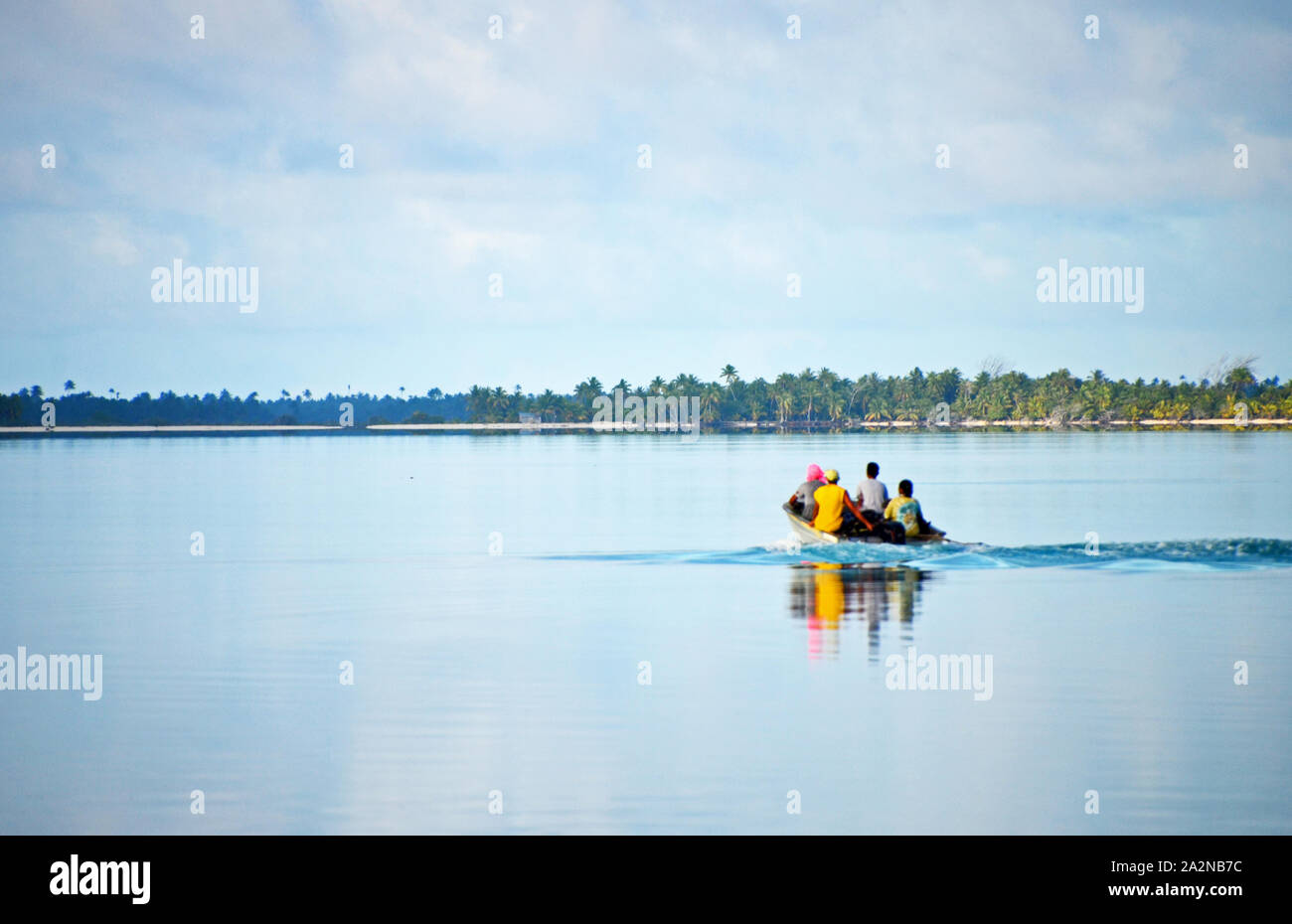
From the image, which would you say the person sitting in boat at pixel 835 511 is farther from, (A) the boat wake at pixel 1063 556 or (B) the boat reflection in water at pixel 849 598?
(B) the boat reflection in water at pixel 849 598

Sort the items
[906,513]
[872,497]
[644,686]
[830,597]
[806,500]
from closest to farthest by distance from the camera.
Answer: [644,686] < [830,597] < [906,513] < [872,497] < [806,500]

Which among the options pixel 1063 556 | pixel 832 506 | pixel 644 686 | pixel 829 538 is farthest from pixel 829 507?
pixel 644 686

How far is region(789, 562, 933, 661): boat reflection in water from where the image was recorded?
68.3 ft

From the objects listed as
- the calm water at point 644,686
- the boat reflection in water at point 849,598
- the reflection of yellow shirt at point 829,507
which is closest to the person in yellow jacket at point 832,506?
the reflection of yellow shirt at point 829,507

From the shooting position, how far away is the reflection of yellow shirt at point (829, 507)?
29.9 m

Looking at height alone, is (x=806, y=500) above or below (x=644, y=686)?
above

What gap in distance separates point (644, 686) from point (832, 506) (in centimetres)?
1299

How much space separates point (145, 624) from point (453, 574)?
7.95m

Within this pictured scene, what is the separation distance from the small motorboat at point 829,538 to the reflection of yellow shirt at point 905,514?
20cm

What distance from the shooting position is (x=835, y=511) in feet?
98.6

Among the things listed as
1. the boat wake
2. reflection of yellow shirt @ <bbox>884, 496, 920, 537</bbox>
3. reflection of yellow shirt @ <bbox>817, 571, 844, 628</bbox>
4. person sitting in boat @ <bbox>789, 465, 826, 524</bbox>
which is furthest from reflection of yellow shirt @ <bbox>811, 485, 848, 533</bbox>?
reflection of yellow shirt @ <bbox>817, 571, 844, 628</bbox>

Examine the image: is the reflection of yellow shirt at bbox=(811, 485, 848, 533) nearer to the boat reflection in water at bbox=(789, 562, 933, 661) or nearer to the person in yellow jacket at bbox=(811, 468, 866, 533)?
the person in yellow jacket at bbox=(811, 468, 866, 533)

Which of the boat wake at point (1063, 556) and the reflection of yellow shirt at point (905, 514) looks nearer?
the boat wake at point (1063, 556)

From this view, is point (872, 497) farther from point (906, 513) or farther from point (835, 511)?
point (835, 511)
